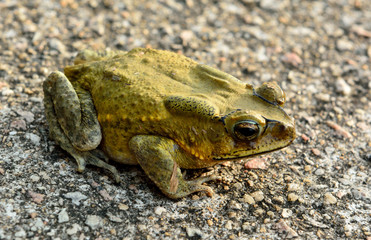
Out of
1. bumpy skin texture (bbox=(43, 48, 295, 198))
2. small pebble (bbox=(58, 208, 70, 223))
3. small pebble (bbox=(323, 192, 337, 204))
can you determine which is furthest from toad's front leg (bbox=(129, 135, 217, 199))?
small pebble (bbox=(323, 192, 337, 204))

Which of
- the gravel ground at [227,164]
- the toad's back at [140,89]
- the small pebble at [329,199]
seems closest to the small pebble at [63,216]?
the gravel ground at [227,164]

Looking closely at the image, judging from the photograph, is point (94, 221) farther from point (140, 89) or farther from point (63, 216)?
point (140, 89)

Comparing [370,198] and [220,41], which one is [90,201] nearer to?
[370,198]

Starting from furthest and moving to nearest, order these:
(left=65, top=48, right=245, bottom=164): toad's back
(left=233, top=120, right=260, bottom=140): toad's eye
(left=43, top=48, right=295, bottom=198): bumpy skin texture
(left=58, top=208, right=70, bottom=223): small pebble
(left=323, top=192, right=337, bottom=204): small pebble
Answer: (left=323, top=192, right=337, bottom=204): small pebble, (left=65, top=48, right=245, bottom=164): toad's back, (left=43, top=48, right=295, bottom=198): bumpy skin texture, (left=233, top=120, right=260, bottom=140): toad's eye, (left=58, top=208, right=70, bottom=223): small pebble

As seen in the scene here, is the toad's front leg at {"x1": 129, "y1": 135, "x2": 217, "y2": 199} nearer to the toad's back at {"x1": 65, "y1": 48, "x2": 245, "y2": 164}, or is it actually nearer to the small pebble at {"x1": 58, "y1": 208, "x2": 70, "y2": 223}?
the toad's back at {"x1": 65, "y1": 48, "x2": 245, "y2": 164}

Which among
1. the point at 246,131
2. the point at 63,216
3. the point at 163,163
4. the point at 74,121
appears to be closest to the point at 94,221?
the point at 63,216
